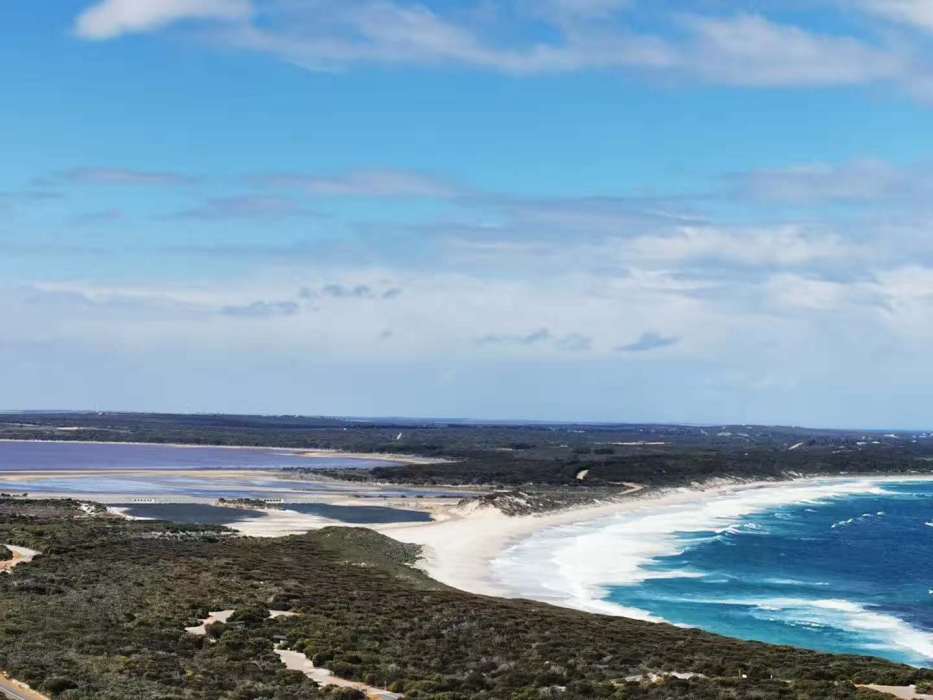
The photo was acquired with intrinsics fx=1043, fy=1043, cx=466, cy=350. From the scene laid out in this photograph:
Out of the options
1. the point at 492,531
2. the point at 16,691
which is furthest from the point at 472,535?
the point at 16,691

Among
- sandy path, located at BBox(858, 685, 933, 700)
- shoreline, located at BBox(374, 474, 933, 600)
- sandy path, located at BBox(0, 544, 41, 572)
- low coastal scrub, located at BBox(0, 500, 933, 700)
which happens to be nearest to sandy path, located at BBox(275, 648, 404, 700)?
low coastal scrub, located at BBox(0, 500, 933, 700)

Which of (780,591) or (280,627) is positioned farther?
(780,591)

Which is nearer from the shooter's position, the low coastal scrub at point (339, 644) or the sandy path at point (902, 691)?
the low coastal scrub at point (339, 644)

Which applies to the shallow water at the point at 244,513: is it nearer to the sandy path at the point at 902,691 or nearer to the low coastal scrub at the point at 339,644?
the low coastal scrub at the point at 339,644

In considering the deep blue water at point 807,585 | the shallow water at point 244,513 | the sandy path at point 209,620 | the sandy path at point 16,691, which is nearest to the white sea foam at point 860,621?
the deep blue water at point 807,585

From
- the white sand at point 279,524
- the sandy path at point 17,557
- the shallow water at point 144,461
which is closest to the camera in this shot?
the sandy path at point 17,557

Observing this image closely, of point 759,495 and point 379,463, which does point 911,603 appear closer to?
point 759,495

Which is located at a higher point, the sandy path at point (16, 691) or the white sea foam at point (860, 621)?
the sandy path at point (16, 691)

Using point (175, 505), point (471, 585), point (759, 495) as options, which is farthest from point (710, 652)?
point (759, 495)
